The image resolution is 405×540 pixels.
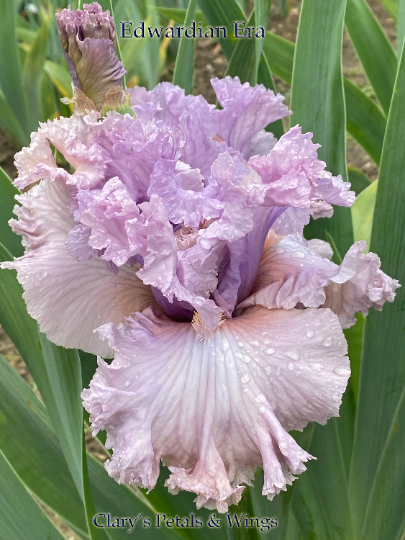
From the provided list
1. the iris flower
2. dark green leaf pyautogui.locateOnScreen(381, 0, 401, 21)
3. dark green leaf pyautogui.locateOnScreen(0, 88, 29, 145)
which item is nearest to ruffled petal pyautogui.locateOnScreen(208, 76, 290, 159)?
the iris flower

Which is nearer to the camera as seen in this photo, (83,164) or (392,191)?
(83,164)

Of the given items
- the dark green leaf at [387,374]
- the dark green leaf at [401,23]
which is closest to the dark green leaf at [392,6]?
the dark green leaf at [401,23]

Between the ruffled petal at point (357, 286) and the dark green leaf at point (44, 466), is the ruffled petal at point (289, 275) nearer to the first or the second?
the ruffled petal at point (357, 286)

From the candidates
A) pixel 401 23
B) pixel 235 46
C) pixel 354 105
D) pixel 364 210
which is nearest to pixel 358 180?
pixel 354 105

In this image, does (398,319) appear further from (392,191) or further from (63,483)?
(63,483)

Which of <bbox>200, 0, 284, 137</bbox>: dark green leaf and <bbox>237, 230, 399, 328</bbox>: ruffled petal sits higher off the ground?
<bbox>200, 0, 284, 137</bbox>: dark green leaf

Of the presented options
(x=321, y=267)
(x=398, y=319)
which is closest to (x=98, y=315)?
(x=321, y=267)

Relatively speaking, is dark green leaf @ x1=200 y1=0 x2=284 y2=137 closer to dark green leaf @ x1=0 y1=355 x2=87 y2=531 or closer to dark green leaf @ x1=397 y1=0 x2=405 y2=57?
dark green leaf @ x1=397 y1=0 x2=405 y2=57
